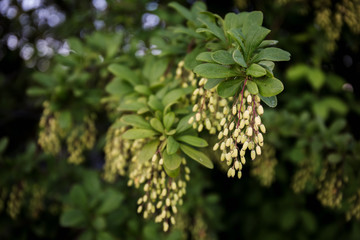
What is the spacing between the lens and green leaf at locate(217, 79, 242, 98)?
3.55ft

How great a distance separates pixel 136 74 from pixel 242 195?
2578mm

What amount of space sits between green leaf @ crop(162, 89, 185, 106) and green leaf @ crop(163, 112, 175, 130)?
2.9 inches

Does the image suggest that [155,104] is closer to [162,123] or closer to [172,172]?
[162,123]

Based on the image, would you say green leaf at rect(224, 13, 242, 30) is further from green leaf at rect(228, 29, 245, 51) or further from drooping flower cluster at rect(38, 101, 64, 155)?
drooping flower cluster at rect(38, 101, 64, 155)

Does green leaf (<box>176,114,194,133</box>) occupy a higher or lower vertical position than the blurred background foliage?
higher

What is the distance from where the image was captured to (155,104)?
139cm

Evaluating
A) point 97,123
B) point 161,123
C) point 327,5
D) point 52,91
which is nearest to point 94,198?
point 52,91

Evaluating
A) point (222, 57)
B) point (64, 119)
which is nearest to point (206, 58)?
point (222, 57)

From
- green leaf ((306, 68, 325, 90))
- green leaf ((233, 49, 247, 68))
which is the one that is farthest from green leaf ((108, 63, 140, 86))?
green leaf ((306, 68, 325, 90))

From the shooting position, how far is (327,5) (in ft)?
8.32

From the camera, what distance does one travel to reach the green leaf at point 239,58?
101cm

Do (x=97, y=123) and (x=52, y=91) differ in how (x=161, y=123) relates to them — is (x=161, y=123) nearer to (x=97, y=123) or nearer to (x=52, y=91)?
(x=52, y=91)

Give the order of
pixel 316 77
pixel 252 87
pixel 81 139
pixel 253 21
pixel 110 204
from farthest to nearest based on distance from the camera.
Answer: pixel 316 77 → pixel 81 139 → pixel 110 204 → pixel 253 21 → pixel 252 87

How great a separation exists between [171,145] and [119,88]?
675 mm
